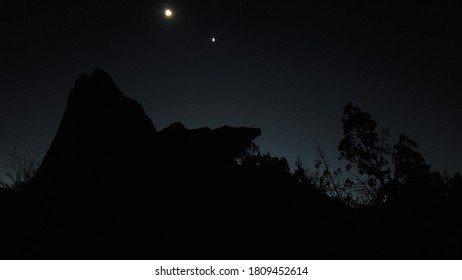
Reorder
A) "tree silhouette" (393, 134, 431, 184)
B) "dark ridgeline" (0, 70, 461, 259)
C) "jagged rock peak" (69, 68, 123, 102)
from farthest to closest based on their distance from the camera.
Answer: "tree silhouette" (393, 134, 431, 184), "jagged rock peak" (69, 68, 123, 102), "dark ridgeline" (0, 70, 461, 259)

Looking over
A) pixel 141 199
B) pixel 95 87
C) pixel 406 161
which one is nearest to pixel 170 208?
pixel 141 199

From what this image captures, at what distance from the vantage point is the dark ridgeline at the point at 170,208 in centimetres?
539

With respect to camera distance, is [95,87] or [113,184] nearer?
[113,184]

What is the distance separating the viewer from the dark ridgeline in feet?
17.7

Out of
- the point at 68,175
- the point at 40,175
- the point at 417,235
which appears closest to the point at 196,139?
the point at 68,175

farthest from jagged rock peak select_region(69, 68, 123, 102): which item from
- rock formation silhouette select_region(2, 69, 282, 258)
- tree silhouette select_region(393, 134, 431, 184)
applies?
tree silhouette select_region(393, 134, 431, 184)

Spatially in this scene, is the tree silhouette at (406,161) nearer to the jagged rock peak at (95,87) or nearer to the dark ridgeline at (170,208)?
the dark ridgeline at (170,208)

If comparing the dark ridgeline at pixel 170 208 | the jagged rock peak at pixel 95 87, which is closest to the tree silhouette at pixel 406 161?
the dark ridgeline at pixel 170 208

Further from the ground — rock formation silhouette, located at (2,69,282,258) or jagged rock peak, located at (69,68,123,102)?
jagged rock peak, located at (69,68,123,102)

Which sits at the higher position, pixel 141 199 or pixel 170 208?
pixel 141 199

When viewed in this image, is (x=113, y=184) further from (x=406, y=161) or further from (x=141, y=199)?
(x=406, y=161)

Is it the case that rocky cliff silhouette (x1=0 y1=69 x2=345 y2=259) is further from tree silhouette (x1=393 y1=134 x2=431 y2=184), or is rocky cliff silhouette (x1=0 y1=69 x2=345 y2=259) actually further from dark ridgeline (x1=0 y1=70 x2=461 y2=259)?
tree silhouette (x1=393 y1=134 x2=431 y2=184)

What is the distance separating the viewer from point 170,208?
21.6 feet

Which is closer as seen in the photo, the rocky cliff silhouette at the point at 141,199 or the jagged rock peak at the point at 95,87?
the rocky cliff silhouette at the point at 141,199
